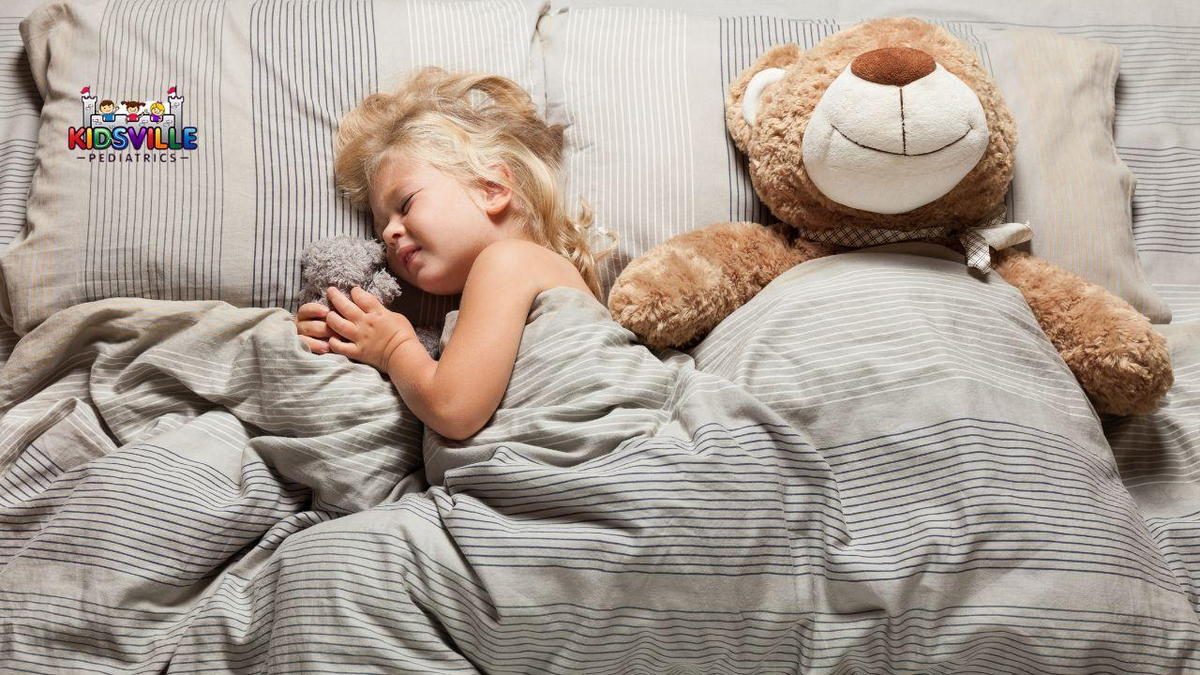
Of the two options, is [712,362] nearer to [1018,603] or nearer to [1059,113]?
[1018,603]

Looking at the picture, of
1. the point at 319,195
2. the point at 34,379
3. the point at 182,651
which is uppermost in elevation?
the point at 319,195

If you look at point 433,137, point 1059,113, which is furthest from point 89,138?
point 1059,113

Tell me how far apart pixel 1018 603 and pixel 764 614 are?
9.6 inches

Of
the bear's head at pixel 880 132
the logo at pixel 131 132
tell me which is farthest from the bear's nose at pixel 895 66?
the logo at pixel 131 132

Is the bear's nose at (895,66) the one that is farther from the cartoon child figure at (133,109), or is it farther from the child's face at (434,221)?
the cartoon child figure at (133,109)

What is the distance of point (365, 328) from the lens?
1.14 metres

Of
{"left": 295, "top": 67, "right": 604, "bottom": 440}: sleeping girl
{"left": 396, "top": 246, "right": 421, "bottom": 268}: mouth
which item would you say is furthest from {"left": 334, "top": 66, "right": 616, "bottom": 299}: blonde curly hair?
{"left": 396, "top": 246, "right": 421, "bottom": 268}: mouth

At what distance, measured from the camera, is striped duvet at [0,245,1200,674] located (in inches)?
35.6

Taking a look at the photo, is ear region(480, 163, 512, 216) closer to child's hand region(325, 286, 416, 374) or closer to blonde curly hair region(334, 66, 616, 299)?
blonde curly hair region(334, 66, 616, 299)

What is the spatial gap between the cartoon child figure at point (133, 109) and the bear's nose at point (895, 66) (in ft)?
3.00

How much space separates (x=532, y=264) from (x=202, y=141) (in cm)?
48

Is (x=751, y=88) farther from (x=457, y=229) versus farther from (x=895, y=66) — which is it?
(x=457, y=229)

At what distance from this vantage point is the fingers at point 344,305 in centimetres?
116

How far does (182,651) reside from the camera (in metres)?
0.92
